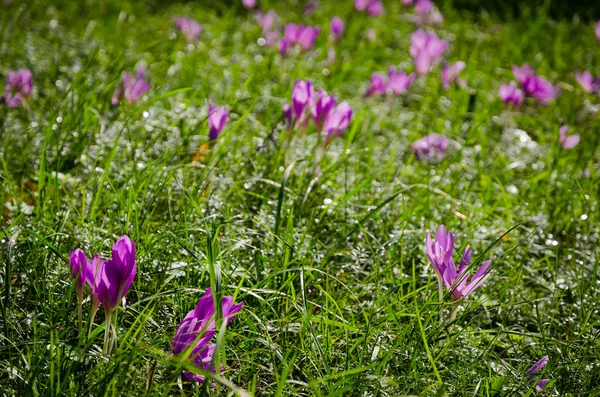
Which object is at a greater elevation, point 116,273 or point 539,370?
point 116,273

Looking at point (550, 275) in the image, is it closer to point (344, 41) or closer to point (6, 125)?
point (6, 125)

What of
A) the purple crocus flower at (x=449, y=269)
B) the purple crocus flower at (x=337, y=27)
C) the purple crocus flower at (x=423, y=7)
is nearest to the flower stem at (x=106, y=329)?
the purple crocus flower at (x=449, y=269)

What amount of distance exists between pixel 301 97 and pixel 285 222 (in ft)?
1.62

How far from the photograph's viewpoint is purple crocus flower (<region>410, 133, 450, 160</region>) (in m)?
2.53

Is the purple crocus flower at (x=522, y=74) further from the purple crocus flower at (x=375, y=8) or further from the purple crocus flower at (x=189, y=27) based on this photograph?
the purple crocus flower at (x=189, y=27)

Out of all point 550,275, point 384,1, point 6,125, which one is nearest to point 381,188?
point 550,275

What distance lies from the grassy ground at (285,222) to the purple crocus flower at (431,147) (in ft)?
0.17

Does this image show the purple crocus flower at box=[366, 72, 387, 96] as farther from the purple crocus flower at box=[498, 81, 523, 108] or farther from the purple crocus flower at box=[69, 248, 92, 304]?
the purple crocus flower at box=[69, 248, 92, 304]

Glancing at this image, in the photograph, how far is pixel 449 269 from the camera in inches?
58.1

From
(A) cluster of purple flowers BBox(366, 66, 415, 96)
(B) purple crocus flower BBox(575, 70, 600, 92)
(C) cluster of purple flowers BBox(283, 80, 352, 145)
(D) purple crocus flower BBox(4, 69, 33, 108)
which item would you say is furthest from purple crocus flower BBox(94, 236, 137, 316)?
(B) purple crocus flower BBox(575, 70, 600, 92)

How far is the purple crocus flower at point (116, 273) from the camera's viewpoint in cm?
120

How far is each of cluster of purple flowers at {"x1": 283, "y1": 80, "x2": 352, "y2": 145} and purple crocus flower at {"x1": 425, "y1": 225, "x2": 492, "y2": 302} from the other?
2.33 feet

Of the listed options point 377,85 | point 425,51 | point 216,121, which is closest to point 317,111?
point 216,121

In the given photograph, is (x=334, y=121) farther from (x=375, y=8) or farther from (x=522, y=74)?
(x=375, y=8)
